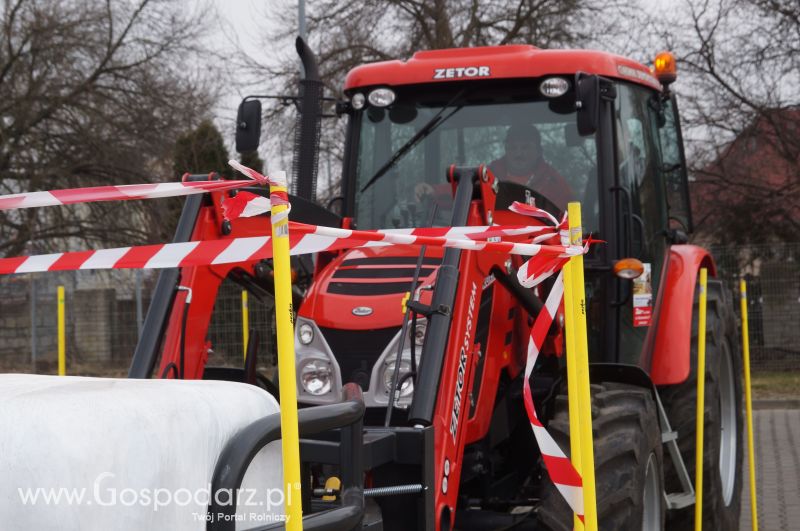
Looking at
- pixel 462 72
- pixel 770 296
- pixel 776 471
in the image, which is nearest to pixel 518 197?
pixel 462 72

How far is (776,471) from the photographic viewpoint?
9.12m

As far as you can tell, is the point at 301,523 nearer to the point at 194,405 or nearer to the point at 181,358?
the point at 194,405

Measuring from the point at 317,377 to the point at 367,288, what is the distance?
1.41 feet

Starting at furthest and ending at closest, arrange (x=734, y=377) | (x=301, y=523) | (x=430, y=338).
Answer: (x=734, y=377) → (x=430, y=338) → (x=301, y=523)

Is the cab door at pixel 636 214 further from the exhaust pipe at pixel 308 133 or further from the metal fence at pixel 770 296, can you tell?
the metal fence at pixel 770 296

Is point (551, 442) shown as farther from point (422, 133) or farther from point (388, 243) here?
point (422, 133)

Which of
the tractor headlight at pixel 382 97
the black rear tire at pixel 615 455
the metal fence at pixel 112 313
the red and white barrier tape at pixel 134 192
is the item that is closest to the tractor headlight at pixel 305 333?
the black rear tire at pixel 615 455

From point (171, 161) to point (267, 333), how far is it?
5.17 meters

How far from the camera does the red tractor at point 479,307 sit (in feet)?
12.7

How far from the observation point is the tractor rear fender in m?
5.63

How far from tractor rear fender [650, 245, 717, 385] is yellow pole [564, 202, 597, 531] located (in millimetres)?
1949

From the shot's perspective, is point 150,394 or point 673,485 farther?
point 673,485

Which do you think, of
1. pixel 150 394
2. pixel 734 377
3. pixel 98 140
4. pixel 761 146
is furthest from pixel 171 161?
pixel 150 394

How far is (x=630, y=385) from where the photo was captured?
479 cm
